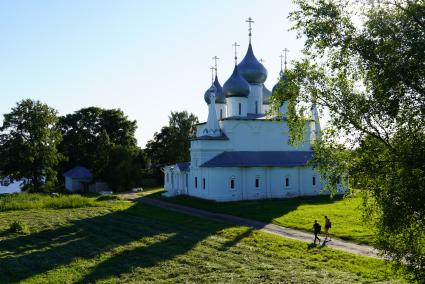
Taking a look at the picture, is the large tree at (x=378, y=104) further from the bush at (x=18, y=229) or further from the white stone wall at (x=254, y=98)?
the white stone wall at (x=254, y=98)

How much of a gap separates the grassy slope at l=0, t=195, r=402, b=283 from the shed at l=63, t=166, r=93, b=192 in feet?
92.0

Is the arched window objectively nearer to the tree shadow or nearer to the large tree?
the tree shadow

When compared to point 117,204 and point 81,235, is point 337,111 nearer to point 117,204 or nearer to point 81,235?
point 81,235

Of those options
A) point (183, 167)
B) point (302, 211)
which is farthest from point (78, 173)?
point (302, 211)

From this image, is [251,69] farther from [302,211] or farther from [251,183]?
[302,211]

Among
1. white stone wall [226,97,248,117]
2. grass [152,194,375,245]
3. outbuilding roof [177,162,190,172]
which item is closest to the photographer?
grass [152,194,375,245]

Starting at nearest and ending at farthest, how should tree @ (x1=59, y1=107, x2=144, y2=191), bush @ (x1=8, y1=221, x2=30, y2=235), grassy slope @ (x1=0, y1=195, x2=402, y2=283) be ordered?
grassy slope @ (x1=0, y1=195, x2=402, y2=283) < bush @ (x1=8, y1=221, x2=30, y2=235) < tree @ (x1=59, y1=107, x2=144, y2=191)

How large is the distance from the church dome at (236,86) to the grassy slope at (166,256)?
16.5 metres

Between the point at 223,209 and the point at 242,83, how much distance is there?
13.0m

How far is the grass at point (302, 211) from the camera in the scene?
960 inches

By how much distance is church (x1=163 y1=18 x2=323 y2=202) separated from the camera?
40.1 meters

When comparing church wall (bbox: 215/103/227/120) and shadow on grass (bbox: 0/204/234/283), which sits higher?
church wall (bbox: 215/103/227/120)

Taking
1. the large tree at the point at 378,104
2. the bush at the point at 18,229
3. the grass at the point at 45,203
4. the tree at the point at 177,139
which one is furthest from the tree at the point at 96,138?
the large tree at the point at 378,104

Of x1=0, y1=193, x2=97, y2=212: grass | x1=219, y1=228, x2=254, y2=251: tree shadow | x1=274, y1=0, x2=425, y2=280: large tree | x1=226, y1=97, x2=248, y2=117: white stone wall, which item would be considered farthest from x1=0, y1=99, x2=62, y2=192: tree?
x1=274, y1=0, x2=425, y2=280: large tree
